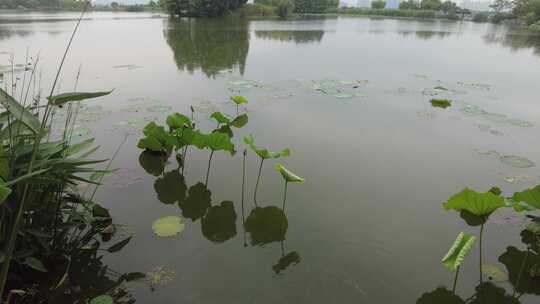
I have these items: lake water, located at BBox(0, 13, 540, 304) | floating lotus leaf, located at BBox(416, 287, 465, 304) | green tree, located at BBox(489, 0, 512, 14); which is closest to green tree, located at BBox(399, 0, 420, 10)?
green tree, located at BBox(489, 0, 512, 14)

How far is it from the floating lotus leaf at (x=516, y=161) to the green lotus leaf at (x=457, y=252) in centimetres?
235

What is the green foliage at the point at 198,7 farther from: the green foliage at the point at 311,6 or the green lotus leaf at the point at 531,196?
the green lotus leaf at the point at 531,196

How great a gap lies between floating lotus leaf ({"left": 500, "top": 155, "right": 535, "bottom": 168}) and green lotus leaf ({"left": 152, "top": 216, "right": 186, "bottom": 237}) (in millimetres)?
3297

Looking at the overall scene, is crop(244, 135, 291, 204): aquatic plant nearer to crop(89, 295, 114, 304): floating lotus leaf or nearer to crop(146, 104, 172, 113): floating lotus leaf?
crop(89, 295, 114, 304): floating lotus leaf

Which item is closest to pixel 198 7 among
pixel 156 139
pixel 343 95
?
pixel 343 95

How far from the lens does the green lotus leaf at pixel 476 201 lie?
1483mm

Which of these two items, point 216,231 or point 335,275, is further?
point 216,231

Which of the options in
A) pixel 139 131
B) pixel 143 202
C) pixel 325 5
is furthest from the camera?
pixel 325 5

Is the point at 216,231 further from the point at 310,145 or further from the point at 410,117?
the point at 410,117

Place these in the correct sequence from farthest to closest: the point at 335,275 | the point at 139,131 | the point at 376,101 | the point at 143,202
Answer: the point at 376,101
the point at 139,131
the point at 143,202
the point at 335,275

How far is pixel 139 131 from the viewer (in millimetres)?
3812

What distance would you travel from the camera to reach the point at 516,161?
326cm

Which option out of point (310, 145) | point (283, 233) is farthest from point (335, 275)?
point (310, 145)

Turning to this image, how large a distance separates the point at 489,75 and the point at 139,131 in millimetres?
7795
